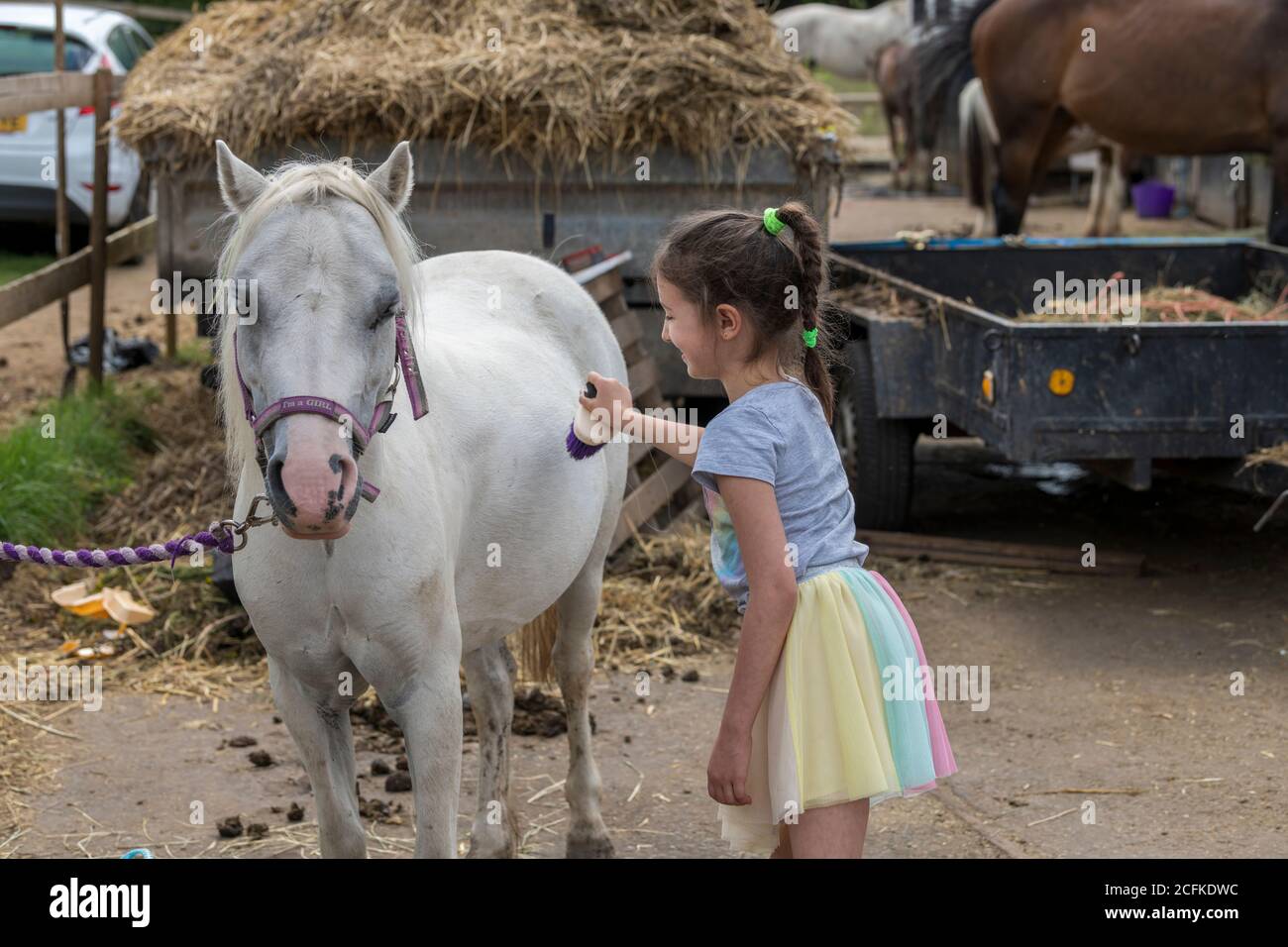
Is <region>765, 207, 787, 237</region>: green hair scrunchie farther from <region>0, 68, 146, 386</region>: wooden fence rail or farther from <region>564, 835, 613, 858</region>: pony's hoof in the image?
<region>0, 68, 146, 386</region>: wooden fence rail

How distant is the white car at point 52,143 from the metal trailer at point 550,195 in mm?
3660

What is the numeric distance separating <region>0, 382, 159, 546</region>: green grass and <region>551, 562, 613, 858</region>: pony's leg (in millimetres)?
2482

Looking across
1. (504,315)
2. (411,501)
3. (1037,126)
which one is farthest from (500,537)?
(1037,126)

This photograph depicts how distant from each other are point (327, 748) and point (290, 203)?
1036 millimetres

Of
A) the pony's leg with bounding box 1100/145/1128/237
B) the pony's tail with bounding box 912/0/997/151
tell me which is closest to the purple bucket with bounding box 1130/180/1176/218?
the pony's leg with bounding box 1100/145/1128/237

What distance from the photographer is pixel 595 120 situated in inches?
228

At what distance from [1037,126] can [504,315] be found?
245 inches

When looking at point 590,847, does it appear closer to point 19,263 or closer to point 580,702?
point 580,702

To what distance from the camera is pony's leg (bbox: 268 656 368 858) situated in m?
2.77

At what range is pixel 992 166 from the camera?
13492mm

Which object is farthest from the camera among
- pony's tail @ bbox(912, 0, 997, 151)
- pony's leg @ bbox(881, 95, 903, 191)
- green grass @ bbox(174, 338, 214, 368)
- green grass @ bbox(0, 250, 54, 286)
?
pony's leg @ bbox(881, 95, 903, 191)

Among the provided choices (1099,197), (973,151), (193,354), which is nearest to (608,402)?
(193,354)
